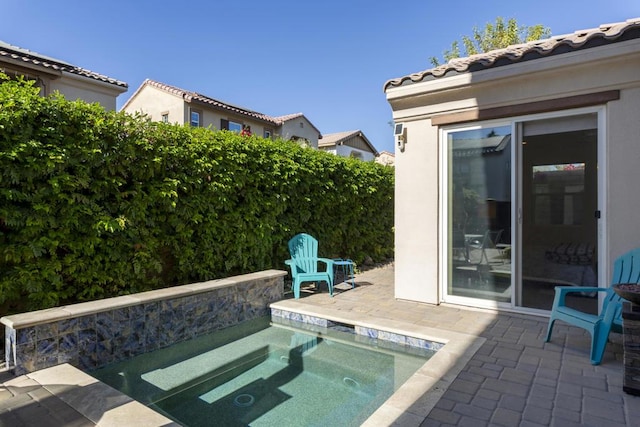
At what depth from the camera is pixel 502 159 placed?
528cm

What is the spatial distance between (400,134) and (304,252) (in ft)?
8.89

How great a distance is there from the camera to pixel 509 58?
16.2 feet

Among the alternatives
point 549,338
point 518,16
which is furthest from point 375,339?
point 518,16

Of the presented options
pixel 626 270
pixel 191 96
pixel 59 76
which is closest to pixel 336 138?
pixel 191 96

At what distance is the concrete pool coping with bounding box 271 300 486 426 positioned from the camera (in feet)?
8.75

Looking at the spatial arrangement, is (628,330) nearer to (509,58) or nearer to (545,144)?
(509,58)

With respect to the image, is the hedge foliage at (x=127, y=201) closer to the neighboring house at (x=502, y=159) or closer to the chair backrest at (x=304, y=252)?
the chair backrest at (x=304, y=252)

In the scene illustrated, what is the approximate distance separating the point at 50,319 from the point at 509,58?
6116 millimetres

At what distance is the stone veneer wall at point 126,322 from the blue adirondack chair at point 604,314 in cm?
392

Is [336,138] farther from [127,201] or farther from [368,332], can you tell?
[368,332]

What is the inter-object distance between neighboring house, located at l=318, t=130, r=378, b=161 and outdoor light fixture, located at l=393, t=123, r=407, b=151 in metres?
21.5

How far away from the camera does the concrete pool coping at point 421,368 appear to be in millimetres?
2666

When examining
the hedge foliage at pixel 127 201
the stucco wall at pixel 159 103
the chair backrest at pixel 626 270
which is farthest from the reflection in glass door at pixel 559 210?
the stucco wall at pixel 159 103

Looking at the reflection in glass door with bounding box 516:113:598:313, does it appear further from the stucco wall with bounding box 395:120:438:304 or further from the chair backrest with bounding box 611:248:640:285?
the chair backrest with bounding box 611:248:640:285
